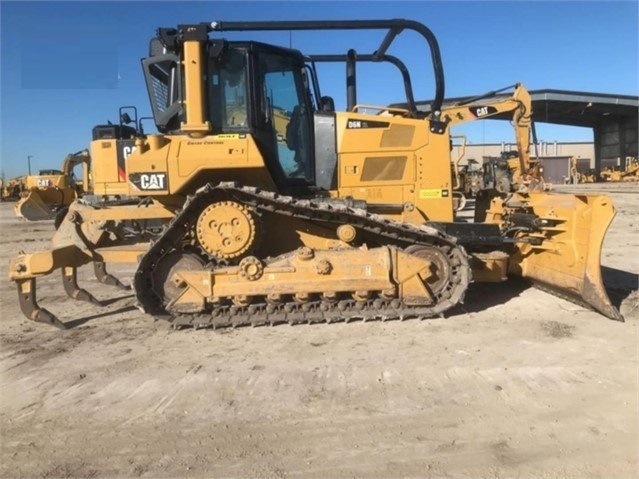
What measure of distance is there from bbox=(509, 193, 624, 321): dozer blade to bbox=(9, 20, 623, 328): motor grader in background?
19 millimetres

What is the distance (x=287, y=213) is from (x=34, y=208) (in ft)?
62.0

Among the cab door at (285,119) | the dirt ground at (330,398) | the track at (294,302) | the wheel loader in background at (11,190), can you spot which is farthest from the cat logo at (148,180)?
the wheel loader in background at (11,190)

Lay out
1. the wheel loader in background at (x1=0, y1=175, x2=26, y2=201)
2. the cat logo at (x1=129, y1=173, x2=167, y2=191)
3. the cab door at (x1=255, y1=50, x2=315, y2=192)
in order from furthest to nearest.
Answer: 1. the wheel loader in background at (x1=0, y1=175, x2=26, y2=201)
2. the cab door at (x1=255, y1=50, x2=315, y2=192)
3. the cat logo at (x1=129, y1=173, x2=167, y2=191)

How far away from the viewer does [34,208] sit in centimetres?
2091

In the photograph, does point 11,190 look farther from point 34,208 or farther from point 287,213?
point 287,213

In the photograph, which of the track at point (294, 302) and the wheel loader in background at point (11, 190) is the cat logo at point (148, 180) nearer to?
the track at point (294, 302)

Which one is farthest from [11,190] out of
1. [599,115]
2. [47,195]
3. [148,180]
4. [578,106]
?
[599,115]

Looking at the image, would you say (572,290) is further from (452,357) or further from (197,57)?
(197,57)

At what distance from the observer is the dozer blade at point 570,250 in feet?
18.1

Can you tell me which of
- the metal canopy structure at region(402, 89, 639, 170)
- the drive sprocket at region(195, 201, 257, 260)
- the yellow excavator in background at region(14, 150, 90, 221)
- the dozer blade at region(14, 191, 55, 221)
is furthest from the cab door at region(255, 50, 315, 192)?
the metal canopy structure at region(402, 89, 639, 170)

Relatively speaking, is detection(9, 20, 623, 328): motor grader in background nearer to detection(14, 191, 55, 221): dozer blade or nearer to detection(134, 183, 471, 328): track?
detection(134, 183, 471, 328): track

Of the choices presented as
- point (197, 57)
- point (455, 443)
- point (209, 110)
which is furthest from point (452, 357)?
point (197, 57)

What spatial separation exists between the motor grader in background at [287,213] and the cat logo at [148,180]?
0.04ft

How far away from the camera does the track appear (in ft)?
18.1
